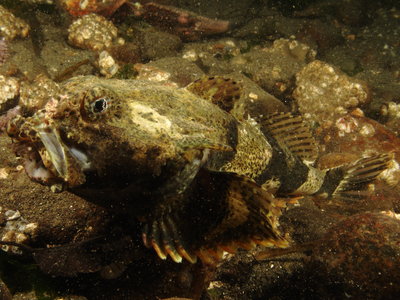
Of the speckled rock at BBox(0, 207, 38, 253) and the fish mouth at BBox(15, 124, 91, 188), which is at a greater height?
the fish mouth at BBox(15, 124, 91, 188)

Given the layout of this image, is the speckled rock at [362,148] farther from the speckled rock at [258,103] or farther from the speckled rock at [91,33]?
the speckled rock at [91,33]

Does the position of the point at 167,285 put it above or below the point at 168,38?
below

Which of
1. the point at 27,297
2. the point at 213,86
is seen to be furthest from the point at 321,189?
the point at 27,297

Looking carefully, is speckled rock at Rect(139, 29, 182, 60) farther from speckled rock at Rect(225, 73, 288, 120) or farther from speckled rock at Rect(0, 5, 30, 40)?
speckled rock at Rect(0, 5, 30, 40)

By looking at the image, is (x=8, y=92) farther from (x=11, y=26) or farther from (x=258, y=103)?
(x=258, y=103)

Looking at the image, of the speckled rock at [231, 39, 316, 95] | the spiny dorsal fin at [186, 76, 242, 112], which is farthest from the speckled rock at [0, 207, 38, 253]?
the speckled rock at [231, 39, 316, 95]

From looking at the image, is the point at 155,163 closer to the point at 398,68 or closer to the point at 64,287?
the point at 64,287

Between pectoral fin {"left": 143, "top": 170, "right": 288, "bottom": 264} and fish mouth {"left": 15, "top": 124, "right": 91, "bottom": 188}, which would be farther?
pectoral fin {"left": 143, "top": 170, "right": 288, "bottom": 264}
